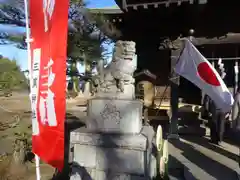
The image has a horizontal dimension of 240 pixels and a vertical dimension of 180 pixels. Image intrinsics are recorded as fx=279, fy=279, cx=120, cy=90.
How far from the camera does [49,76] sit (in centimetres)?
281

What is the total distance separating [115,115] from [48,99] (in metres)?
1.52

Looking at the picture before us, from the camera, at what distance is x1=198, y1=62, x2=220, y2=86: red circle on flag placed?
545 cm

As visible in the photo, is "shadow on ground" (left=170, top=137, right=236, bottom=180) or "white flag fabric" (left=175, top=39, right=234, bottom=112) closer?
"shadow on ground" (left=170, top=137, right=236, bottom=180)

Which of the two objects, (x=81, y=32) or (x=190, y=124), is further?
(x=190, y=124)

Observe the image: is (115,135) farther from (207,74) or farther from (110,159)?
(207,74)

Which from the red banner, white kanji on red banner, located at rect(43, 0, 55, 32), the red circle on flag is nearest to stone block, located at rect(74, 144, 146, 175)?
the red banner

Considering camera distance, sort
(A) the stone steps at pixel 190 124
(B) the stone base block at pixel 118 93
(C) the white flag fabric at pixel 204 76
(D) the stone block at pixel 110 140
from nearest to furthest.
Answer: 1. (D) the stone block at pixel 110 140
2. (B) the stone base block at pixel 118 93
3. (C) the white flag fabric at pixel 204 76
4. (A) the stone steps at pixel 190 124

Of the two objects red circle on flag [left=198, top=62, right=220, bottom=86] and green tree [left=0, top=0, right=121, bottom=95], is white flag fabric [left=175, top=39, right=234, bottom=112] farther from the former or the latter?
green tree [left=0, top=0, right=121, bottom=95]

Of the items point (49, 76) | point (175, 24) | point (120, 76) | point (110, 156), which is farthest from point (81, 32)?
point (49, 76)

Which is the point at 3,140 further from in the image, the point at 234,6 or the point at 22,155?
the point at 234,6

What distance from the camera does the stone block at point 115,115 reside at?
4.11 m

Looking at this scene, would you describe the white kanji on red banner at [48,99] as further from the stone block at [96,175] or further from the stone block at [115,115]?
the stone block at [96,175]

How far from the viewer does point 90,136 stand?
4.16 m

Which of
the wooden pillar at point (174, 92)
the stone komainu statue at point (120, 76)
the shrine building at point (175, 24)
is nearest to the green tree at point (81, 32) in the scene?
the shrine building at point (175, 24)
